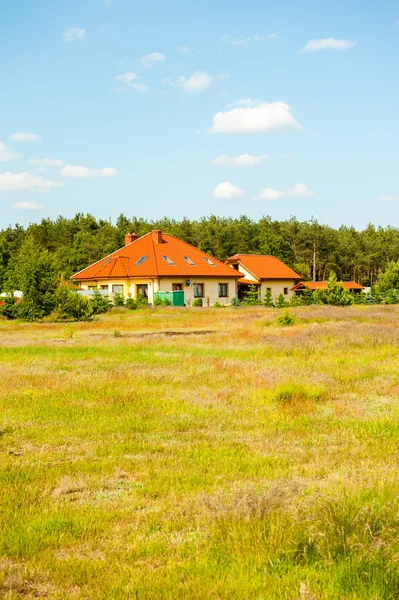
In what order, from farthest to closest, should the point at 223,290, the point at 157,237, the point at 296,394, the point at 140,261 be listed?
the point at 157,237, the point at 223,290, the point at 140,261, the point at 296,394

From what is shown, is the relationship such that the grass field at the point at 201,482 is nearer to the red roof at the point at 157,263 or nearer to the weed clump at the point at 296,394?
the weed clump at the point at 296,394

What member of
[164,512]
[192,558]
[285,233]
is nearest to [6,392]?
[164,512]

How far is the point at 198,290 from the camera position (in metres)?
55.8

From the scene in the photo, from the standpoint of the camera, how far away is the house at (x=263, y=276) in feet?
211

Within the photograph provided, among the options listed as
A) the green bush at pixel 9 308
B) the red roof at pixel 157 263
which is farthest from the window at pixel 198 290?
the green bush at pixel 9 308

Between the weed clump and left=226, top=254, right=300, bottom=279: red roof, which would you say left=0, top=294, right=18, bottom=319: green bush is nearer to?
the weed clump

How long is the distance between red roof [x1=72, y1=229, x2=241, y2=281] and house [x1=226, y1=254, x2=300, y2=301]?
20.3 ft

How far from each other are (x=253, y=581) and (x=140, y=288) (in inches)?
1966

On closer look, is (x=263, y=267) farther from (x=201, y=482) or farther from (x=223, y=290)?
(x=201, y=482)

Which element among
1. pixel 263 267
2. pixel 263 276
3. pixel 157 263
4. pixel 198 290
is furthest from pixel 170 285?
pixel 263 267

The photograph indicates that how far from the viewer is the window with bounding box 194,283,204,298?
55344 millimetres

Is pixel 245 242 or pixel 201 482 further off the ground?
pixel 245 242

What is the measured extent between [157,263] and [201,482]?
47.6 m

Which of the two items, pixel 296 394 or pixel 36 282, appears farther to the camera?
pixel 36 282
